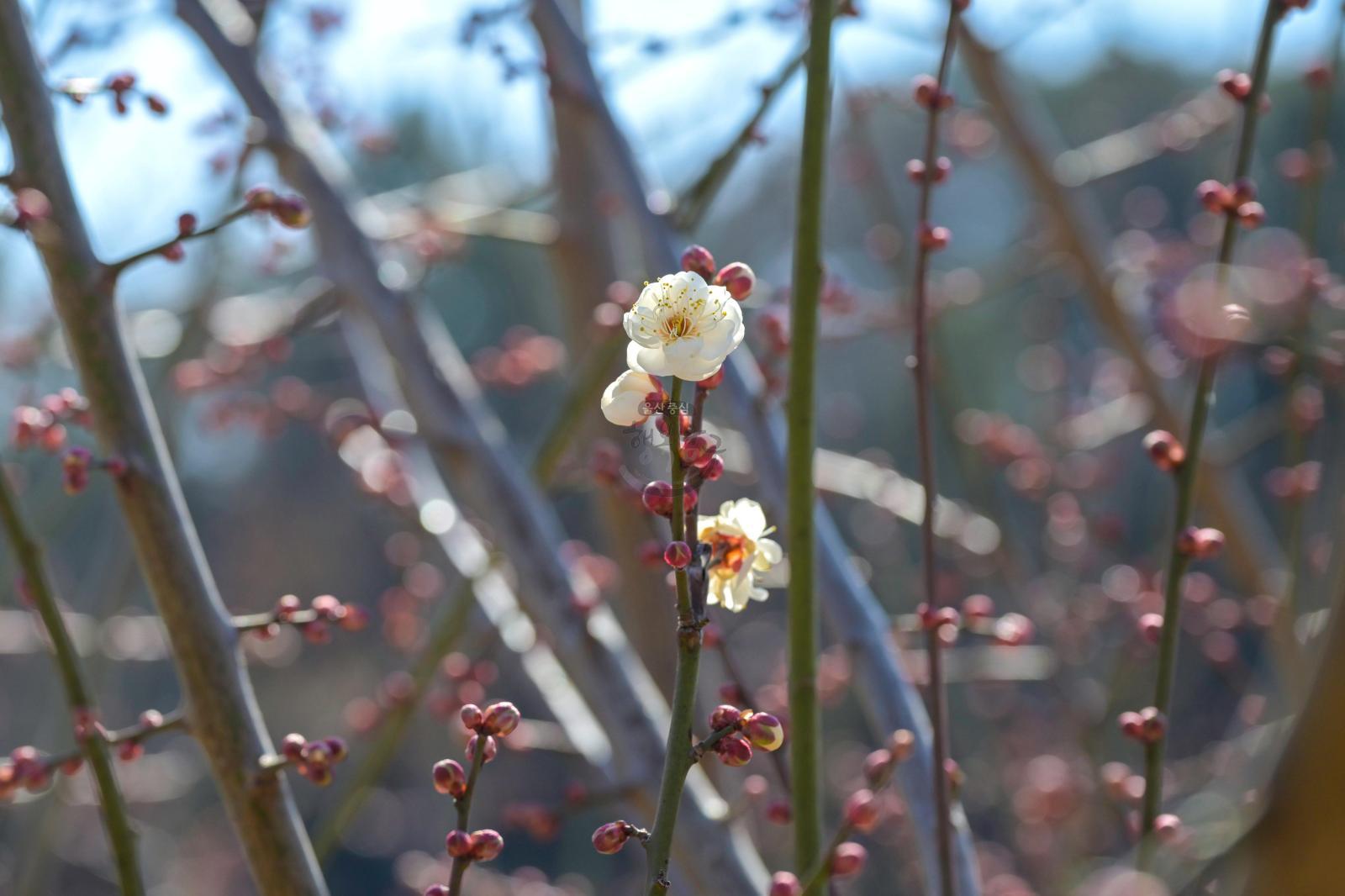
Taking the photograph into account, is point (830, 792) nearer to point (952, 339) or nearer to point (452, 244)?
point (452, 244)

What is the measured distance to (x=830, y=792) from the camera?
4.62m

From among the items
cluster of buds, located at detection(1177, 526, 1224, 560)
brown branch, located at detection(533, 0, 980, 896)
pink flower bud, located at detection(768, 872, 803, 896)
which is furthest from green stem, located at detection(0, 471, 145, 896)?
cluster of buds, located at detection(1177, 526, 1224, 560)

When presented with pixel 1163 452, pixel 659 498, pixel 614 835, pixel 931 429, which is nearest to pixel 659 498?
pixel 659 498

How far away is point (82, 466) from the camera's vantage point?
1.32 m

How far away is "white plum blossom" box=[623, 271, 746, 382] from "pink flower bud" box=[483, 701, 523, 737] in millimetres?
271

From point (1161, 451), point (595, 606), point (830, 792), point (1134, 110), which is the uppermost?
point (1134, 110)

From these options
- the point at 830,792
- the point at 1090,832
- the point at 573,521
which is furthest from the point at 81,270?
the point at 573,521

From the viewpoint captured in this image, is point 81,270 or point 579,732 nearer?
point 81,270

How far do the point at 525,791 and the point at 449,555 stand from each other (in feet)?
22.9

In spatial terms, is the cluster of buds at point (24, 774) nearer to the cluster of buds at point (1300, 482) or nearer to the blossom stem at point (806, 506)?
the blossom stem at point (806, 506)

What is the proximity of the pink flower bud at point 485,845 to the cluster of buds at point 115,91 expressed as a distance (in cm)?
99

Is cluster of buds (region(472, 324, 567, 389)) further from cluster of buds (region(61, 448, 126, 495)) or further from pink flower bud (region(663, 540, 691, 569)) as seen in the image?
pink flower bud (region(663, 540, 691, 569))

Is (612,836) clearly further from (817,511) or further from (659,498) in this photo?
(817,511)

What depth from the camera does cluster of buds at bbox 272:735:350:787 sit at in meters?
1.18
